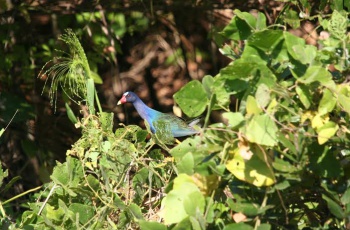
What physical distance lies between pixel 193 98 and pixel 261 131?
193mm

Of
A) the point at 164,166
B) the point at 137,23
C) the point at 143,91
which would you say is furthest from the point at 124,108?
the point at 164,166

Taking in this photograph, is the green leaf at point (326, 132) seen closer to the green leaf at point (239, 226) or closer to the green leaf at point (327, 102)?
the green leaf at point (327, 102)

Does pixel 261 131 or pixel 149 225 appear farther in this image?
pixel 149 225

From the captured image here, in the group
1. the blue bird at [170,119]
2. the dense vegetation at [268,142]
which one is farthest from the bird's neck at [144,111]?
the dense vegetation at [268,142]

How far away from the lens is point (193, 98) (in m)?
1.47

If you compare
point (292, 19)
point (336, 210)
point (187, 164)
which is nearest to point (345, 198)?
point (336, 210)

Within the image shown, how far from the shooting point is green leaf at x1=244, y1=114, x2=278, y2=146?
1.31 metres

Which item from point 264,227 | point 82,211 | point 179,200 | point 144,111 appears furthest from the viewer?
point 144,111

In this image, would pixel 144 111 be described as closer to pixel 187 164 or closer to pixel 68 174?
pixel 68 174

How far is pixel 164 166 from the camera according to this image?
1.83m

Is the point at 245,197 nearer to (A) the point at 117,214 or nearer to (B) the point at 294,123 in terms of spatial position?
(B) the point at 294,123

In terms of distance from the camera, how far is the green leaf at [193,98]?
1.46m

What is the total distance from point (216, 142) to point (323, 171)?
183 mm

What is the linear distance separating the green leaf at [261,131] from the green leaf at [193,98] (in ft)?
0.53
